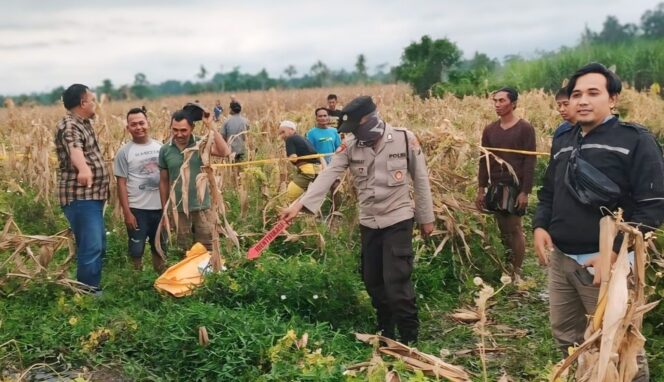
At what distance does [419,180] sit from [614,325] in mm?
2315

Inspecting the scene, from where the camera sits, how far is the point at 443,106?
14.4 metres

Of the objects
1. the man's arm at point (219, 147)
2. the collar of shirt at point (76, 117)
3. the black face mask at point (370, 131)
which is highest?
the collar of shirt at point (76, 117)

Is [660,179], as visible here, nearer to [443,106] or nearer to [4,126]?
[443,106]

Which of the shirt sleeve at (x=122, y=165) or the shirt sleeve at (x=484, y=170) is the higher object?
the shirt sleeve at (x=122, y=165)

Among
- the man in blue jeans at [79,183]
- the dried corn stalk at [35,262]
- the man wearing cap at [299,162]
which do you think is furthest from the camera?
the man wearing cap at [299,162]

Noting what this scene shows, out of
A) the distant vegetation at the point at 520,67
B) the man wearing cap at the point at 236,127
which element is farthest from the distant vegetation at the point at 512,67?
the man wearing cap at the point at 236,127

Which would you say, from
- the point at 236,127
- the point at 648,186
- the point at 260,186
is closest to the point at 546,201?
the point at 648,186

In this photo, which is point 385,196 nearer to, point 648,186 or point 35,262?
point 648,186

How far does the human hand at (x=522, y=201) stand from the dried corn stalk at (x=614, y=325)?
9.92 ft

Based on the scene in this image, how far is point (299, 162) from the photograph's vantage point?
7430mm

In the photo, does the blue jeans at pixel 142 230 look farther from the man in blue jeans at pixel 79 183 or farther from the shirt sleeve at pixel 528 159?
the shirt sleeve at pixel 528 159

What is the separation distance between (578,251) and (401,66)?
782 inches

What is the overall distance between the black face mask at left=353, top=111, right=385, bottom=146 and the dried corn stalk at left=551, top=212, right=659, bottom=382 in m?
2.03

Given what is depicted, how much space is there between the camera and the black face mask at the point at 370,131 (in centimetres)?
422
